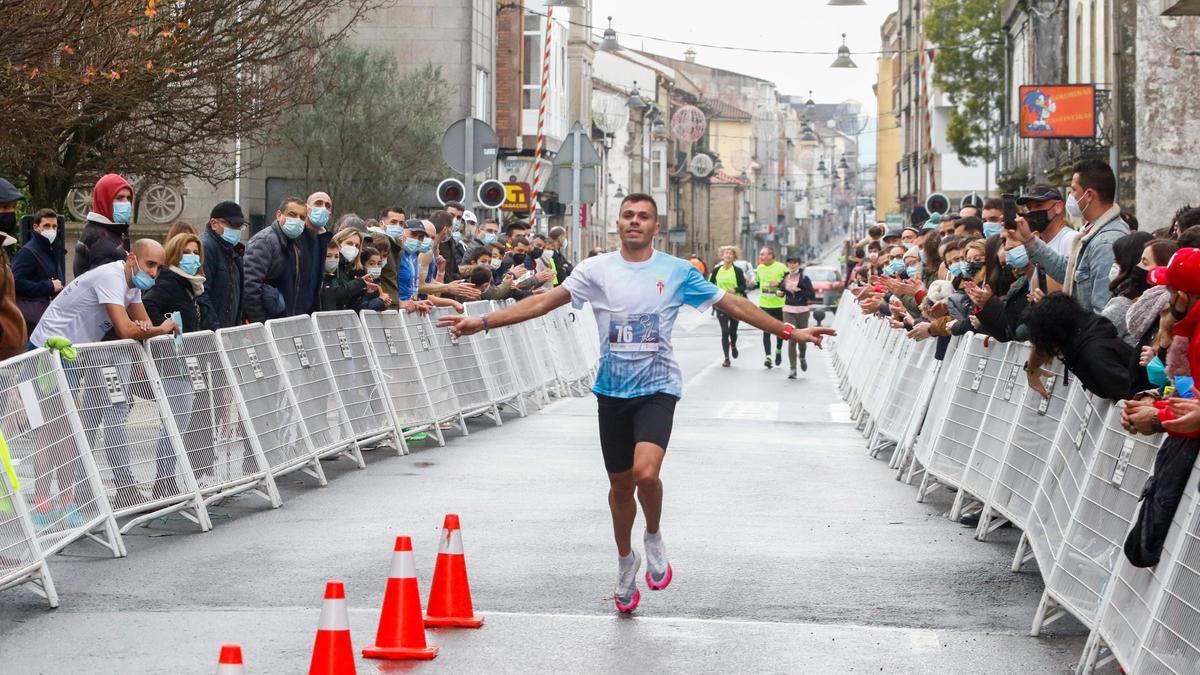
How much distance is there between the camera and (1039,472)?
9789 mm

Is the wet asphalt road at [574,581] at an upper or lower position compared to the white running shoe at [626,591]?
lower

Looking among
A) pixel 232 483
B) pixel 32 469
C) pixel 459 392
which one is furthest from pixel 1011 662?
pixel 459 392

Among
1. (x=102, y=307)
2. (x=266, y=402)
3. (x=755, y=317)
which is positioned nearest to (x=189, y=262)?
(x=102, y=307)

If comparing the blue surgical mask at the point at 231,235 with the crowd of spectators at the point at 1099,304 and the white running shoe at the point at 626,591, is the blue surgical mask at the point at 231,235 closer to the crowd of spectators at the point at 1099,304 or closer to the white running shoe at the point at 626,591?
the crowd of spectators at the point at 1099,304

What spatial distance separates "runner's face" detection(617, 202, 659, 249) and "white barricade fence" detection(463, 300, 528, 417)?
34.5 ft

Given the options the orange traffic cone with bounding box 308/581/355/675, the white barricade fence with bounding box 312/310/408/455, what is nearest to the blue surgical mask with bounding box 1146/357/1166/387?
the orange traffic cone with bounding box 308/581/355/675

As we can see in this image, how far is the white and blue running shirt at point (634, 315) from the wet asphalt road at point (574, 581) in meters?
1.02

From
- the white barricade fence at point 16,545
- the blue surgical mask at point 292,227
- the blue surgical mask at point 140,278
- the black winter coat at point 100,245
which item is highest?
the blue surgical mask at point 292,227

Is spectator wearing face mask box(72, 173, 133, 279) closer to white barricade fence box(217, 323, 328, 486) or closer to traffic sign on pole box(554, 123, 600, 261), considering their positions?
white barricade fence box(217, 323, 328, 486)

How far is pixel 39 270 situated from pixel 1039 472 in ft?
25.8

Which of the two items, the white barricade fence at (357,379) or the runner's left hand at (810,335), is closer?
the runner's left hand at (810,335)

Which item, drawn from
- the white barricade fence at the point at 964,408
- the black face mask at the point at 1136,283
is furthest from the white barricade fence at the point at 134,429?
the black face mask at the point at 1136,283

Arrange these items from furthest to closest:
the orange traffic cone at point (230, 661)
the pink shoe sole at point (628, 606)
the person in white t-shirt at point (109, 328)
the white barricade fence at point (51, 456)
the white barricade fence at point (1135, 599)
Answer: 1. the person in white t-shirt at point (109, 328)
2. the white barricade fence at point (51, 456)
3. the pink shoe sole at point (628, 606)
4. the white barricade fence at point (1135, 599)
5. the orange traffic cone at point (230, 661)

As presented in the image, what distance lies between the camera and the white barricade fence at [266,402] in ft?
41.2
